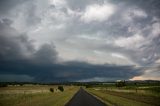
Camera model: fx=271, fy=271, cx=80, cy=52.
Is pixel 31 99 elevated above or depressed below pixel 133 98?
below

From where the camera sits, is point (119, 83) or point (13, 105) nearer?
Result: point (13, 105)

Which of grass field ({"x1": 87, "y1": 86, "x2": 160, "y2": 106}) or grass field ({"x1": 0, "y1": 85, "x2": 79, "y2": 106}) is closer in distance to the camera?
grass field ({"x1": 0, "y1": 85, "x2": 79, "y2": 106})

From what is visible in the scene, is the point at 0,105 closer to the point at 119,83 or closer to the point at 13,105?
the point at 13,105

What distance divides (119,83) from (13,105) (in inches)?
5764

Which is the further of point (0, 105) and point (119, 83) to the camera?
point (119, 83)

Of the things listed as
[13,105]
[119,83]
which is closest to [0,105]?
[13,105]

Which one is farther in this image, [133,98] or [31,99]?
[133,98]

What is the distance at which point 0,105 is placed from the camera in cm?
2988

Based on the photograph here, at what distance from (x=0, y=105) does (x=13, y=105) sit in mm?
1604

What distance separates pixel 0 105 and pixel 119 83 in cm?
14774

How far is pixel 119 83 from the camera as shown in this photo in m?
173

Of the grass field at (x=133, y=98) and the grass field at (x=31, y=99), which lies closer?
the grass field at (x=31, y=99)
